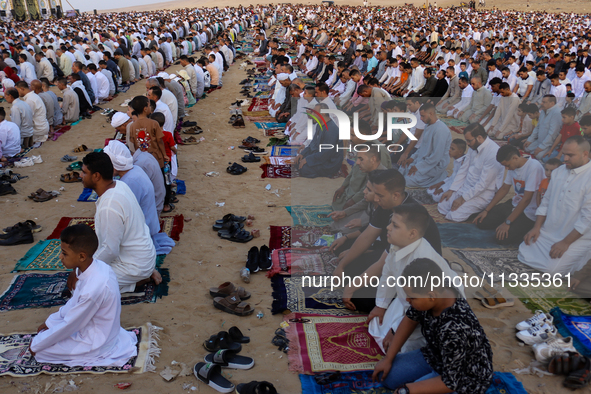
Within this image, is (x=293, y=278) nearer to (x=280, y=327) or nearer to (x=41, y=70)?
(x=280, y=327)

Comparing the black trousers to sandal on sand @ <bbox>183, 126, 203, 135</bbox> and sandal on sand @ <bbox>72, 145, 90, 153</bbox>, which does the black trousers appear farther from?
sandal on sand @ <bbox>72, 145, 90, 153</bbox>

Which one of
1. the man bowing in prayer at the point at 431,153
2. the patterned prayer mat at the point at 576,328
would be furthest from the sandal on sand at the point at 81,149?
the patterned prayer mat at the point at 576,328

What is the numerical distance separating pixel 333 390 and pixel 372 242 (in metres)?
1.38

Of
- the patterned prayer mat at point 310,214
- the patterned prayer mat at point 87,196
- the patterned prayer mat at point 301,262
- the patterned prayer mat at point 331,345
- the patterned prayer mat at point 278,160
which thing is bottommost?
the patterned prayer mat at point 278,160

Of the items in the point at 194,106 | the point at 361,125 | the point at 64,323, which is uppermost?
the point at 361,125

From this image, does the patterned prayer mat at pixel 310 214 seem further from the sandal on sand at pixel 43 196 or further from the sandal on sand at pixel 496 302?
the sandal on sand at pixel 43 196

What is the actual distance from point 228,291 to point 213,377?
1.06m

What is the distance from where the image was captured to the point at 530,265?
14.3 ft

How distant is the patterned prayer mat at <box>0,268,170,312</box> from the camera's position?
3.72m

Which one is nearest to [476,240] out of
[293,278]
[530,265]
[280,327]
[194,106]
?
[530,265]

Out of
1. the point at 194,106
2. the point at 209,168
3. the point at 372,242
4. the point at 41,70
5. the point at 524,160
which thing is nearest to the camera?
the point at 372,242

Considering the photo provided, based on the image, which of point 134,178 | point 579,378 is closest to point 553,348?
point 579,378

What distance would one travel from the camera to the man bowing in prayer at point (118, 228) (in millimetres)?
3535

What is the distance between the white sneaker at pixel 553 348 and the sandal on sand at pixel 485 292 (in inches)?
29.3
